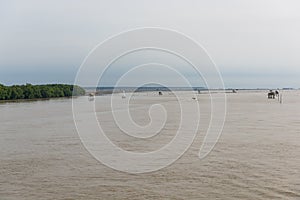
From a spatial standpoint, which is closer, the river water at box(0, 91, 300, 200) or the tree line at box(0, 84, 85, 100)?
the river water at box(0, 91, 300, 200)

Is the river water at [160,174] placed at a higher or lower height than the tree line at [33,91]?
lower

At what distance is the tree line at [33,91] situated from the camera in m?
58.3

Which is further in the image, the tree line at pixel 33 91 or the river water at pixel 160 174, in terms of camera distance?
the tree line at pixel 33 91

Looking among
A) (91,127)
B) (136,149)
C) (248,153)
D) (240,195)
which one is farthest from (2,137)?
(240,195)

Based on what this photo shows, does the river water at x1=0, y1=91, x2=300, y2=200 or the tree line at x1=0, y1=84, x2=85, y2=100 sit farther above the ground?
the tree line at x1=0, y1=84, x2=85, y2=100

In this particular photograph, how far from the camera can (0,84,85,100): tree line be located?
5827 cm

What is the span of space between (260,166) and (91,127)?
11.6 metres

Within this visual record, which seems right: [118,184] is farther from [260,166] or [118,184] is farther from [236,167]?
[260,166]

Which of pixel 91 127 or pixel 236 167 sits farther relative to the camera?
pixel 91 127

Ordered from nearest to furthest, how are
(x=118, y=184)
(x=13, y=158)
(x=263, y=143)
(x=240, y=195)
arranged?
(x=240, y=195)
(x=118, y=184)
(x=13, y=158)
(x=263, y=143)

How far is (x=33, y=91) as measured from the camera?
6531 cm

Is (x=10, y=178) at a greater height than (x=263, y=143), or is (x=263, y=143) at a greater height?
(x=263, y=143)

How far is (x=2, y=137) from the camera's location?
55.1ft

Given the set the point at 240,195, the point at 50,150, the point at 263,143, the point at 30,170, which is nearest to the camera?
the point at 240,195
